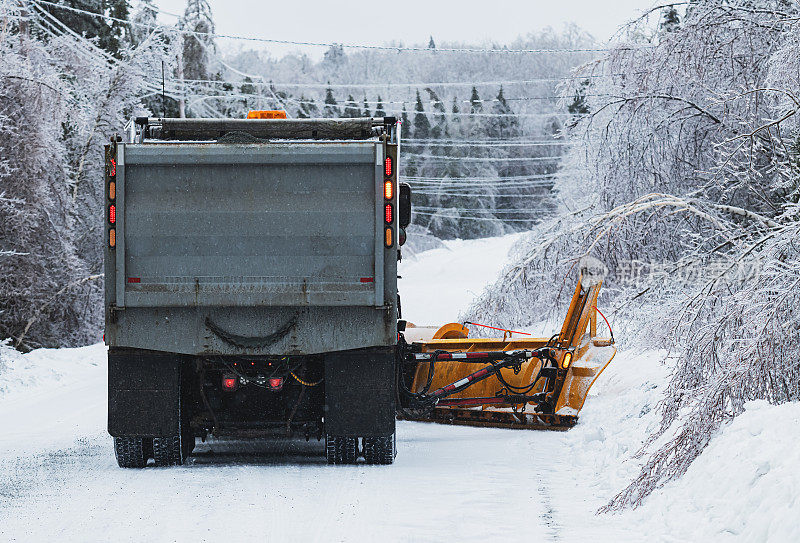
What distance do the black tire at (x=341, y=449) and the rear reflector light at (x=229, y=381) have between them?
85 cm

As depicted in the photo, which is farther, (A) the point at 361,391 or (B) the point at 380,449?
(B) the point at 380,449

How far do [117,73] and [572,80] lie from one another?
53.7ft

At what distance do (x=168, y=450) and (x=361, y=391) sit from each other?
160 centimetres

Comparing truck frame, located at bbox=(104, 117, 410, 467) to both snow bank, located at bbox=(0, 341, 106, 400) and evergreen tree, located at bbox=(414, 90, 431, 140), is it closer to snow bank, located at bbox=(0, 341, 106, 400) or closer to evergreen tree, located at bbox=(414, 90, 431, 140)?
snow bank, located at bbox=(0, 341, 106, 400)

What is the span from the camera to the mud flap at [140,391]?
8.01m

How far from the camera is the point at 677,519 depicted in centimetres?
557

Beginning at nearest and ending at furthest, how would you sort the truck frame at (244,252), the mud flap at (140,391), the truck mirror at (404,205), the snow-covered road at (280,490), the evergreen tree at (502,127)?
the snow-covered road at (280,490)
the truck frame at (244,252)
the mud flap at (140,391)
the truck mirror at (404,205)
the evergreen tree at (502,127)

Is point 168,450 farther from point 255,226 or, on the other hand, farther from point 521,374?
point 521,374

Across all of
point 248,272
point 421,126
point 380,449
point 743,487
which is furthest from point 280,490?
point 421,126

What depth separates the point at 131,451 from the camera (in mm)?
8180

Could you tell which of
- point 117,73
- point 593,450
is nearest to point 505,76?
point 117,73

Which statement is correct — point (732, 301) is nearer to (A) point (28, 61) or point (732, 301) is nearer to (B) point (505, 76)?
(A) point (28, 61)

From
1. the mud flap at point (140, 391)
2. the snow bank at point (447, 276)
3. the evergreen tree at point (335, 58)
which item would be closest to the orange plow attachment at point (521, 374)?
the mud flap at point (140, 391)

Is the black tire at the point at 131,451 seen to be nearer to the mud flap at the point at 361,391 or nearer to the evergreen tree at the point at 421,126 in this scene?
the mud flap at the point at 361,391
